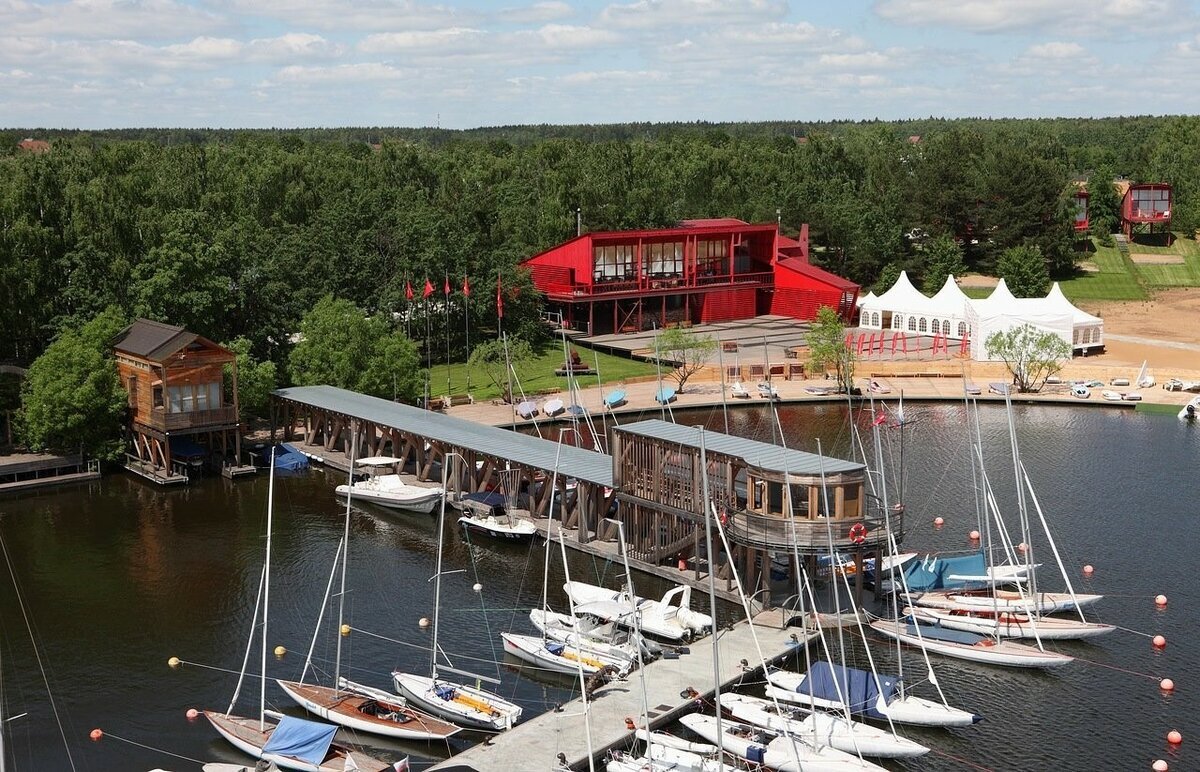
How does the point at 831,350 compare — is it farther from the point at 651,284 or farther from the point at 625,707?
the point at 625,707

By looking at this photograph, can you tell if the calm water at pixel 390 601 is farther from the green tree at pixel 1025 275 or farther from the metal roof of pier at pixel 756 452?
the green tree at pixel 1025 275

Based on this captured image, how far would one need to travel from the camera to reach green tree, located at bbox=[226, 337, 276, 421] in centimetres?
8219

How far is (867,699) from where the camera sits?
42.2 metres

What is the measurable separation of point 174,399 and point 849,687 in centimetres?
4731

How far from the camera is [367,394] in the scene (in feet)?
286

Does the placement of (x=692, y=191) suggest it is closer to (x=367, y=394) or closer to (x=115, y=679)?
(x=367, y=394)

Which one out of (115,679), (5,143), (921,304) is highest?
(5,143)

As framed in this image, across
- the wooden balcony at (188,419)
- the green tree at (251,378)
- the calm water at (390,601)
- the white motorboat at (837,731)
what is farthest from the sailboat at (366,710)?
the green tree at (251,378)

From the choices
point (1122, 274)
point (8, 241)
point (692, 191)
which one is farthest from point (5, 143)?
point (1122, 274)

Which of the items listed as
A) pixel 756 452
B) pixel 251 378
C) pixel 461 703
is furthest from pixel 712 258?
pixel 461 703

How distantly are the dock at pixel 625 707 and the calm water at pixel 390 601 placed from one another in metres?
1.27

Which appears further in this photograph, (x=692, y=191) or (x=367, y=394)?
(x=692, y=191)

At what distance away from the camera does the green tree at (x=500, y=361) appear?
93.8 meters

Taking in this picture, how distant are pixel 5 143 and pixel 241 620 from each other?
160 metres
